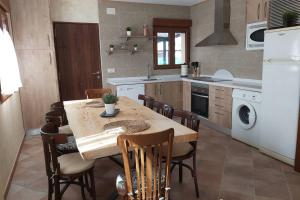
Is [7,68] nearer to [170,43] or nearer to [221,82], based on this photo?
[221,82]

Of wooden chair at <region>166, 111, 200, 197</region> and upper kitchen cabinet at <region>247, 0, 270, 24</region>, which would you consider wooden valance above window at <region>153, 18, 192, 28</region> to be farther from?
wooden chair at <region>166, 111, 200, 197</region>

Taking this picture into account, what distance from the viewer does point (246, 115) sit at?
145 inches

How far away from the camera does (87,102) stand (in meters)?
3.13

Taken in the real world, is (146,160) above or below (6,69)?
below

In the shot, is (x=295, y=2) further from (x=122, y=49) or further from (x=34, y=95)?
(x=34, y=95)

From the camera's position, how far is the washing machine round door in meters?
3.44

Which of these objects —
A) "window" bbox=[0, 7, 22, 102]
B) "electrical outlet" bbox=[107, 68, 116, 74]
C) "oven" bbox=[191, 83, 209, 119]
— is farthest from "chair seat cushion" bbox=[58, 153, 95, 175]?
"electrical outlet" bbox=[107, 68, 116, 74]

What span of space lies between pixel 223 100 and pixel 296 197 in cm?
195

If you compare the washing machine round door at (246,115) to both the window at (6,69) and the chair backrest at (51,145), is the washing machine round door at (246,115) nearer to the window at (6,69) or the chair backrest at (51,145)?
the chair backrest at (51,145)

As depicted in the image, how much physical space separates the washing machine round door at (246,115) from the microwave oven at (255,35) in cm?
103

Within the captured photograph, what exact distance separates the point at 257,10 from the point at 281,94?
157cm

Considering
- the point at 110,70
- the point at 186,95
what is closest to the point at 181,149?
the point at 186,95

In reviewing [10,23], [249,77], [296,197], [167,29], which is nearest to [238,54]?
[249,77]

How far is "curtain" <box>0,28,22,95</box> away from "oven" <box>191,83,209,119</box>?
3.15m
